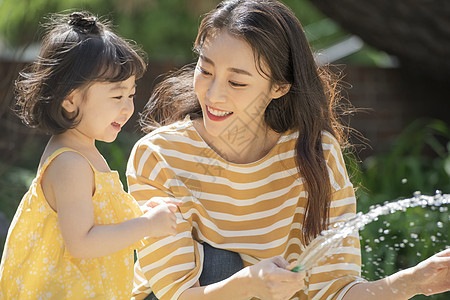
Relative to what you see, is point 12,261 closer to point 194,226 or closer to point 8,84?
point 194,226

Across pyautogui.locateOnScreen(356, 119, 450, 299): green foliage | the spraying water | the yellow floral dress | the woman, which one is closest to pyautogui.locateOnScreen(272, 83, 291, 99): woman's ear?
the woman

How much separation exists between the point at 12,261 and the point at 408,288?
41.3 inches

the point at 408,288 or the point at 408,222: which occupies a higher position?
the point at 408,288

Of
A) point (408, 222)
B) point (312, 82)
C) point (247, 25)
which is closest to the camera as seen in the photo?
point (247, 25)

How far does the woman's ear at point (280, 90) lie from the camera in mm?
2104

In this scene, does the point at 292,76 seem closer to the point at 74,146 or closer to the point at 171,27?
the point at 74,146

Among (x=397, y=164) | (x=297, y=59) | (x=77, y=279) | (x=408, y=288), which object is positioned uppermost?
(x=297, y=59)

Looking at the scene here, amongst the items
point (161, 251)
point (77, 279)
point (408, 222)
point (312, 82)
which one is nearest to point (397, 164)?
point (408, 222)

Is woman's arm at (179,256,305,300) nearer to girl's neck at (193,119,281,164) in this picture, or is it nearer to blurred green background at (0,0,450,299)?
girl's neck at (193,119,281,164)

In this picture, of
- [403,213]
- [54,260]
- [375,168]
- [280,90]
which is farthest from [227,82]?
[375,168]

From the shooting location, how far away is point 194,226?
2139 mm

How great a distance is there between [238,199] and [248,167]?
0.10m

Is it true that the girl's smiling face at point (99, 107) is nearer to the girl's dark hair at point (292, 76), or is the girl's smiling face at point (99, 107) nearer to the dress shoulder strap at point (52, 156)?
the dress shoulder strap at point (52, 156)

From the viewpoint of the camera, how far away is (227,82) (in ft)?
6.52
